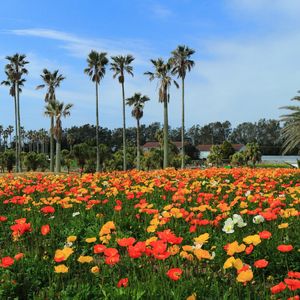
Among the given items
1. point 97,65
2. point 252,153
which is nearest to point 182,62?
point 97,65

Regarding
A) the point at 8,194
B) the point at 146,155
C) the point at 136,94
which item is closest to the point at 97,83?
the point at 136,94

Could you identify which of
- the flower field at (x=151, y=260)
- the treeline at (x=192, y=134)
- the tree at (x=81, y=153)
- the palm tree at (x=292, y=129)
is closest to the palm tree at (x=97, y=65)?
the tree at (x=81, y=153)

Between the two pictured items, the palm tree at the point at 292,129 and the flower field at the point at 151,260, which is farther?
the palm tree at the point at 292,129

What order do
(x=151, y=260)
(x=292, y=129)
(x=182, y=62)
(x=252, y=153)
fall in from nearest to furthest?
(x=151, y=260), (x=292, y=129), (x=182, y=62), (x=252, y=153)

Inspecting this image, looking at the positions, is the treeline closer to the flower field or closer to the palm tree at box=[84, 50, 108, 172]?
the palm tree at box=[84, 50, 108, 172]

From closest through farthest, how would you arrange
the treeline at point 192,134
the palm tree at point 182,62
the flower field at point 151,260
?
the flower field at point 151,260 < the palm tree at point 182,62 < the treeline at point 192,134

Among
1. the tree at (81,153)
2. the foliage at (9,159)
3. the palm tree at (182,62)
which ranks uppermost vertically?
the palm tree at (182,62)

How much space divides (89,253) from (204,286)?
70.4 inches

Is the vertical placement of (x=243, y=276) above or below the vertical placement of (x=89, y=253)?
above

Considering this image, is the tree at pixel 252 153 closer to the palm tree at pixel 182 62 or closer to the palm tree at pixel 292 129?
the palm tree at pixel 182 62

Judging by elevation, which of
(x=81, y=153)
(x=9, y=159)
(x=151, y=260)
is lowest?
(x=9, y=159)

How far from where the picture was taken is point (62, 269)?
10.4 feet

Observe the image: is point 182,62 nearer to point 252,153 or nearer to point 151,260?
point 252,153

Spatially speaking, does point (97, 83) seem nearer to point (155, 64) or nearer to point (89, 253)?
point (155, 64)
